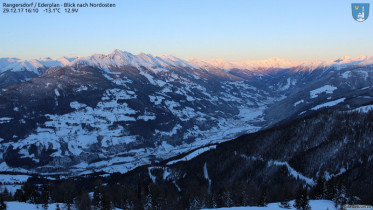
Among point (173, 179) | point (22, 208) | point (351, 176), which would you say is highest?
point (22, 208)

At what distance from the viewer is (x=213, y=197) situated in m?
119

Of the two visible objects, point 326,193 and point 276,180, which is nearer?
point 326,193

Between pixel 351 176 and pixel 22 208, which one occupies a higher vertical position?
pixel 22 208

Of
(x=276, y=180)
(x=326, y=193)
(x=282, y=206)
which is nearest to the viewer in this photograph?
(x=282, y=206)

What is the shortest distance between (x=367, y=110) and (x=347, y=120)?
13311 mm

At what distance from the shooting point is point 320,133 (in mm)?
168750

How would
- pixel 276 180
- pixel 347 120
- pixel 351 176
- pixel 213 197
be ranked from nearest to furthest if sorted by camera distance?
1. pixel 213 197
2. pixel 351 176
3. pixel 276 180
4. pixel 347 120

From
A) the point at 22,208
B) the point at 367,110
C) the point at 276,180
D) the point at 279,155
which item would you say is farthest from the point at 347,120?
the point at 22,208

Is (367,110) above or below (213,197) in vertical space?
above

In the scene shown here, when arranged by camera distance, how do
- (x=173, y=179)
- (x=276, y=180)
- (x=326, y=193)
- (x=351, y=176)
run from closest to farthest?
(x=326, y=193) < (x=351, y=176) < (x=276, y=180) < (x=173, y=179)

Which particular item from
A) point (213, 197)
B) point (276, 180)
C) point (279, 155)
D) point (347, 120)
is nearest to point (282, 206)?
point (213, 197)

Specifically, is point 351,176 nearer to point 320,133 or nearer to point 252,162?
point 320,133

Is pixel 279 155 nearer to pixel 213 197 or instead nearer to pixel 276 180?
pixel 276 180

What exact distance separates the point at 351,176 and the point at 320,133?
38.4 meters
